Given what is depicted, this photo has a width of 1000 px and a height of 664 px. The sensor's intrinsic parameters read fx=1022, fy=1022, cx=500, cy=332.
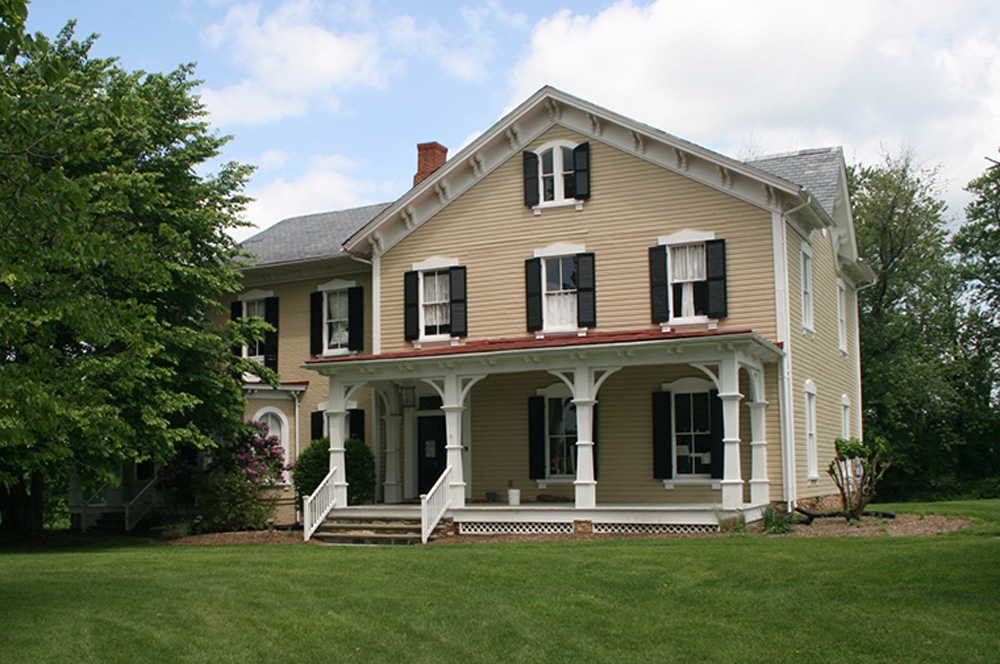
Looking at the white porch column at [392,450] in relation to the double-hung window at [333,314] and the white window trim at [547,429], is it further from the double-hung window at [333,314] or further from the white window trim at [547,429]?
the white window trim at [547,429]

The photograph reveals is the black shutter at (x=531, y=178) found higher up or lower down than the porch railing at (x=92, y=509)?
higher up

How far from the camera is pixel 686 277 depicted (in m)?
20.2

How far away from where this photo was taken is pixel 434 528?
61.9 feet

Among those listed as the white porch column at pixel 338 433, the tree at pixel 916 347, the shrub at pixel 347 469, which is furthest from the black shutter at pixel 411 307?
the tree at pixel 916 347

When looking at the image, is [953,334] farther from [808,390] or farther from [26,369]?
[26,369]

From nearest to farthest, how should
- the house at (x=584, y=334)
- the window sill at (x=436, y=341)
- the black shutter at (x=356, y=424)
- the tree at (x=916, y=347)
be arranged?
1. the house at (x=584, y=334)
2. the window sill at (x=436, y=341)
3. the black shutter at (x=356, y=424)
4. the tree at (x=916, y=347)

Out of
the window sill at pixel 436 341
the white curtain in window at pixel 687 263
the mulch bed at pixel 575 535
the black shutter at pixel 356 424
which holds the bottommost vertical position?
the mulch bed at pixel 575 535

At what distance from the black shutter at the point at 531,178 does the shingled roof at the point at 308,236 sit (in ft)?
17.1

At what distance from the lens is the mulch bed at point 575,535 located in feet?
54.4

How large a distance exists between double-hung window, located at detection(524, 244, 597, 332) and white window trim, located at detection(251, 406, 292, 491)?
7.26 m

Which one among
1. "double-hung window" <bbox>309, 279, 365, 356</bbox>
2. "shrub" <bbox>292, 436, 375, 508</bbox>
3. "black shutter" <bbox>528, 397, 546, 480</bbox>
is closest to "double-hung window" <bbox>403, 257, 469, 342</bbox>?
"double-hung window" <bbox>309, 279, 365, 356</bbox>

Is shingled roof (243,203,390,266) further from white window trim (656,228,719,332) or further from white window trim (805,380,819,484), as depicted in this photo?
white window trim (805,380,819,484)

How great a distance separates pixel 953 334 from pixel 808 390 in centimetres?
1997

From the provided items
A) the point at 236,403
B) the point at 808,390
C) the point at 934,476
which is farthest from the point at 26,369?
the point at 934,476
